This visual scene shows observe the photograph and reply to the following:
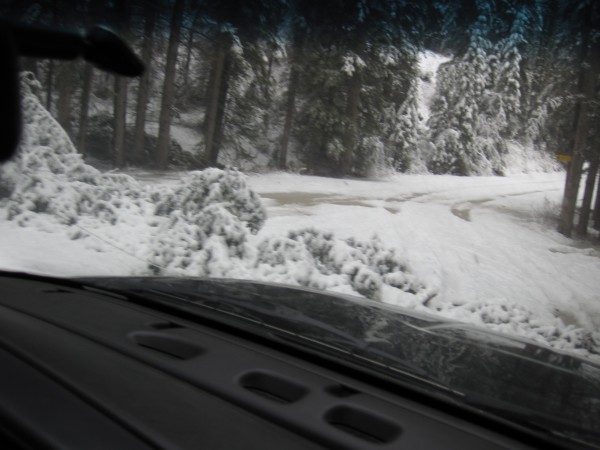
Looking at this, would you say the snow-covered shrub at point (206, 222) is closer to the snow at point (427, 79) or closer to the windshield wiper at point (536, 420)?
the snow at point (427, 79)

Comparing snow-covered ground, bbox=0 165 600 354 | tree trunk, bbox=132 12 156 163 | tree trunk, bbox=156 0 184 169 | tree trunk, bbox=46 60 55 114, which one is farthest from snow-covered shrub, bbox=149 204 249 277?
tree trunk, bbox=46 60 55 114

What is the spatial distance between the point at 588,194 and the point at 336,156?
2.13m

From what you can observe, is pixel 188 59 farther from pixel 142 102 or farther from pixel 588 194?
pixel 588 194

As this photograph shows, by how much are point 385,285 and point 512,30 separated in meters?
2.27

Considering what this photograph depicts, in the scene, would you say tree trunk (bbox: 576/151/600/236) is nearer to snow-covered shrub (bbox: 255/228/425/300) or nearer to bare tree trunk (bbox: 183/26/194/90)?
snow-covered shrub (bbox: 255/228/425/300)

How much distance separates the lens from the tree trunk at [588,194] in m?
4.28

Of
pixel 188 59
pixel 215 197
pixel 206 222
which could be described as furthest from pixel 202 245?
pixel 188 59

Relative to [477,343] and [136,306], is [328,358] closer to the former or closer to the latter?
[477,343]

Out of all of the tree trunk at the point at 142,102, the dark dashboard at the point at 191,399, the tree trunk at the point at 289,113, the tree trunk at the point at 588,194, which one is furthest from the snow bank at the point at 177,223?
the dark dashboard at the point at 191,399

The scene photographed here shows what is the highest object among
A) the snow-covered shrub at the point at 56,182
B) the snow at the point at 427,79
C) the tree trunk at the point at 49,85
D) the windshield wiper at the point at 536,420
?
the snow at the point at 427,79

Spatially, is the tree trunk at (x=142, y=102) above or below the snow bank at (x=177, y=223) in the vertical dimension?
above

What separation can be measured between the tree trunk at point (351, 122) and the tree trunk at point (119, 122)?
6.98 ft

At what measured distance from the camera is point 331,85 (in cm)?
510

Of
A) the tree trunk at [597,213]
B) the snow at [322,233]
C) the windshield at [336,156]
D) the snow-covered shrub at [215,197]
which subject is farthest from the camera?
the snow-covered shrub at [215,197]
